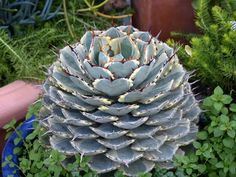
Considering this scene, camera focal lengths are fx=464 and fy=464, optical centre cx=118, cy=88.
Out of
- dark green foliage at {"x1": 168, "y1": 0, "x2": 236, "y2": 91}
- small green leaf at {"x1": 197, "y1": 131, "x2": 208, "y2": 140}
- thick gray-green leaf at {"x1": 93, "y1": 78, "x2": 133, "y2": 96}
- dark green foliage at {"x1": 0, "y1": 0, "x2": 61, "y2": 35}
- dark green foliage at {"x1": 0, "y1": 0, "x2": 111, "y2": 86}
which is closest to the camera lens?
thick gray-green leaf at {"x1": 93, "y1": 78, "x2": 133, "y2": 96}

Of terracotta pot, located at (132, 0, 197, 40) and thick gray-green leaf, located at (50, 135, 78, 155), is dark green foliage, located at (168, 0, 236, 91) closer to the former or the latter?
terracotta pot, located at (132, 0, 197, 40)

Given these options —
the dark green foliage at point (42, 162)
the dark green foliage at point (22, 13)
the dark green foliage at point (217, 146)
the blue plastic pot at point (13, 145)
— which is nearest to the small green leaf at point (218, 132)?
the dark green foliage at point (217, 146)

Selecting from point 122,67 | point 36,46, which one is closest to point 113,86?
point 122,67

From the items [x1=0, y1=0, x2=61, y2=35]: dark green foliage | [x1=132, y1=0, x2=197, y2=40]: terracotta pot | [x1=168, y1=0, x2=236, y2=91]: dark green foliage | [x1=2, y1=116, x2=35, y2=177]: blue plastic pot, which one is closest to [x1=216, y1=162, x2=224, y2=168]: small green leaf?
[x1=168, y1=0, x2=236, y2=91]: dark green foliage

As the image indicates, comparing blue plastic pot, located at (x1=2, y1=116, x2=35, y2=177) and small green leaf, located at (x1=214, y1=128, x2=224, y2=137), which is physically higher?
blue plastic pot, located at (x1=2, y1=116, x2=35, y2=177)

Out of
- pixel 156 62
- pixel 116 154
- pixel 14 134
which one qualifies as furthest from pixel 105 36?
pixel 14 134

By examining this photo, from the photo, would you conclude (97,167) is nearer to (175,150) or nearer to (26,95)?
(175,150)
